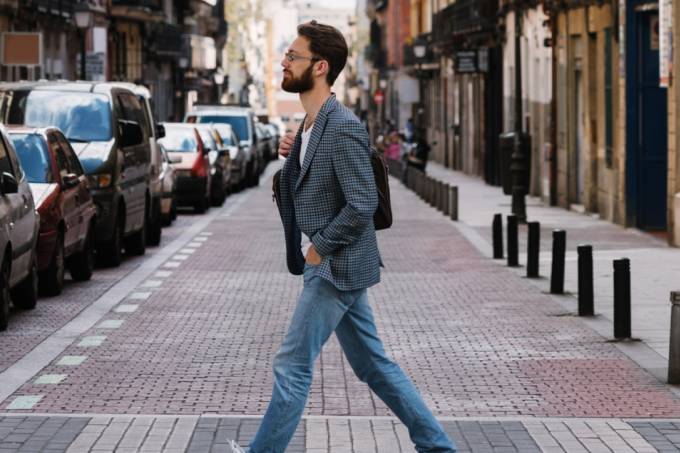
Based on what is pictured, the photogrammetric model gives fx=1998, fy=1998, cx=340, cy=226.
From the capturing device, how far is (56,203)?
699 inches

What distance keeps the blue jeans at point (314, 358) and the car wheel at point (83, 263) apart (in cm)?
1158

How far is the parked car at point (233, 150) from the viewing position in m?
45.2

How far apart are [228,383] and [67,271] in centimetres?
949

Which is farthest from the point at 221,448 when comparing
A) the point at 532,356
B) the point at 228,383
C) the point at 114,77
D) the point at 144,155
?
the point at 114,77

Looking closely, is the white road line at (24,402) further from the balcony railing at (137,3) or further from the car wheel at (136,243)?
the balcony railing at (137,3)

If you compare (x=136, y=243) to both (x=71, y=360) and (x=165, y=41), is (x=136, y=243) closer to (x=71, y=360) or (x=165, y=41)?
(x=71, y=360)

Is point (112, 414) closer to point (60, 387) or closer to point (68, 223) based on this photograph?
point (60, 387)

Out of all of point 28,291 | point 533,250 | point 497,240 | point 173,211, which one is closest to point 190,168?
point 173,211

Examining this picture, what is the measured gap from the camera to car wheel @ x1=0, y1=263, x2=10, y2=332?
14586 mm

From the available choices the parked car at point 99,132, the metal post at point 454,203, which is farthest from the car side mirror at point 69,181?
the metal post at point 454,203

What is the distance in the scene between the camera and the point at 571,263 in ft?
71.7

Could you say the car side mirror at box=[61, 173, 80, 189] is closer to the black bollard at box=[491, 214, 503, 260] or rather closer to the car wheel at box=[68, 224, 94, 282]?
the car wheel at box=[68, 224, 94, 282]

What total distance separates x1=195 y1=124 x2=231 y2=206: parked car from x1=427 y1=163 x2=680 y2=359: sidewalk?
4691mm

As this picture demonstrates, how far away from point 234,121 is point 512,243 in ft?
97.3
